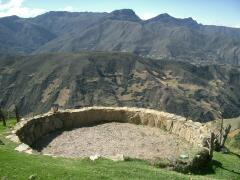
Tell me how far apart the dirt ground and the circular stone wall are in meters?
0.42

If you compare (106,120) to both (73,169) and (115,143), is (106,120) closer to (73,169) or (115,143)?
(115,143)

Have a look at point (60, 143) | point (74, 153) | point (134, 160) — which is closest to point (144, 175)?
point (134, 160)

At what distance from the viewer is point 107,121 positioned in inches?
1309

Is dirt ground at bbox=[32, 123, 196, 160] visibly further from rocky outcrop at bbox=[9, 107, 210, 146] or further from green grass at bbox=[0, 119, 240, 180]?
green grass at bbox=[0, 119, 240, 180]

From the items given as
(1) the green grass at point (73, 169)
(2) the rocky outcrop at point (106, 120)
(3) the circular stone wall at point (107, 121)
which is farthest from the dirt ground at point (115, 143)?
(1) the green grass at point (73, 169)

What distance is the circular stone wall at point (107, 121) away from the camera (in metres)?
27.2

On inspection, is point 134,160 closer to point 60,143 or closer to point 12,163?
point 12,163

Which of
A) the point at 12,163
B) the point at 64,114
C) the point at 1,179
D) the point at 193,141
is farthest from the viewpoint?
the point at 64,114

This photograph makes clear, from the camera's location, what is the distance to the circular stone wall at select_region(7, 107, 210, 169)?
89.3 ft

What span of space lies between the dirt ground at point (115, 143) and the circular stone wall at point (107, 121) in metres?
0.42

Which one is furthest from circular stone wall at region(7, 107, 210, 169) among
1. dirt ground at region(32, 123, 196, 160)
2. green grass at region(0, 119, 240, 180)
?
green grass at region(0, 119, 240, 180)

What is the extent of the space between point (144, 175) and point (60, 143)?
11.4 meters

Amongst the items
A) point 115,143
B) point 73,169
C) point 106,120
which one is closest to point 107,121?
point 106,120

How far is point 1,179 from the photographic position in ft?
50.9
